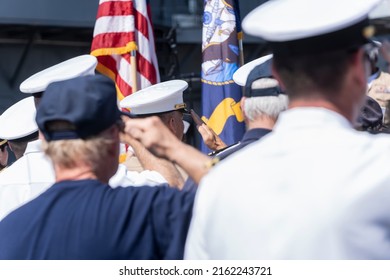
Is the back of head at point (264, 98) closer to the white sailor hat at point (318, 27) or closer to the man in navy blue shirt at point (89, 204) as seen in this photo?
the man in navy blue shirt at point (89, 204)

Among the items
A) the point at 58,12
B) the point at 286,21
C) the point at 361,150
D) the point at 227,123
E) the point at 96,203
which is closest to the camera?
the point at 361,150

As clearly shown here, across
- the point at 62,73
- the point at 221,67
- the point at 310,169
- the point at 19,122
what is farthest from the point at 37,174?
the point at 221,67

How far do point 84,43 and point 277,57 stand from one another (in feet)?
37.9

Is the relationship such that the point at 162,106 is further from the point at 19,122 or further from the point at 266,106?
the point at 266,106

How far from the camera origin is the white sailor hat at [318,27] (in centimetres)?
175

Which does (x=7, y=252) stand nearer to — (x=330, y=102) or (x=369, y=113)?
(x=330, y=102)

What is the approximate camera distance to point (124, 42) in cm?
617

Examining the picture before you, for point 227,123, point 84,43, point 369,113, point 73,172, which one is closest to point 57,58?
point 84,43

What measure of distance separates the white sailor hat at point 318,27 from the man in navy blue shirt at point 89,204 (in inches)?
23.0

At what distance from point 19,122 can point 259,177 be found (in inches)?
132

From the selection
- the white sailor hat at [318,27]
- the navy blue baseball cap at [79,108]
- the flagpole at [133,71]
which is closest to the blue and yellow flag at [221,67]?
the flagpole at [133,71]

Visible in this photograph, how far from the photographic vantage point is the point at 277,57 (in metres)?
1.85

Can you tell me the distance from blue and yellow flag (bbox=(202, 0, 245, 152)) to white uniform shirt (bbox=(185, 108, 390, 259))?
4.29 meters

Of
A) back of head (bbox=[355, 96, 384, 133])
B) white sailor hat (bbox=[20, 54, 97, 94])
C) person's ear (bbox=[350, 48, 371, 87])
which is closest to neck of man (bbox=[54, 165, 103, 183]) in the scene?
person's ear (bbox=[350, 48, 371, 87])
